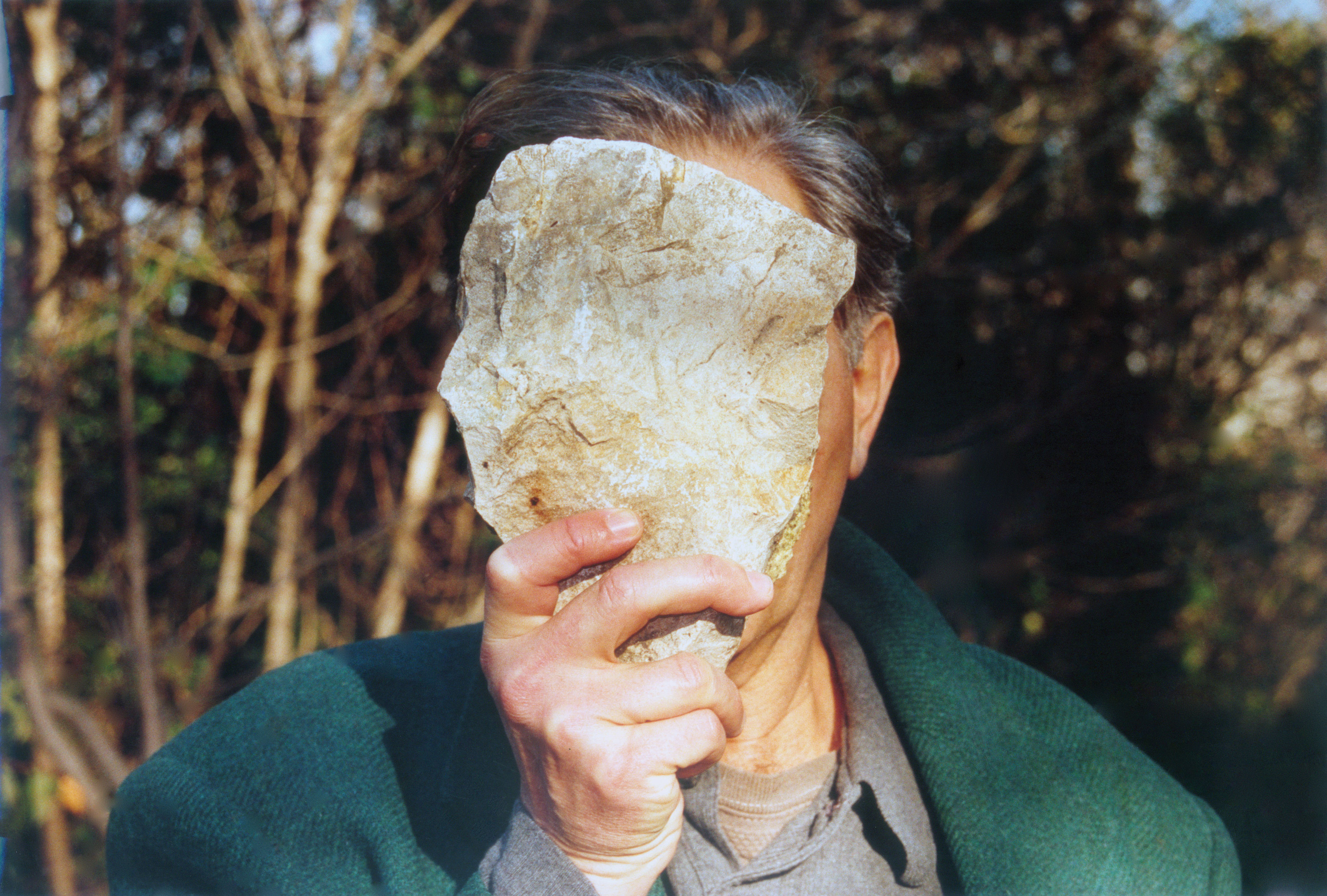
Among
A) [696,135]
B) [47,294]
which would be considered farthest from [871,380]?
[47,294]

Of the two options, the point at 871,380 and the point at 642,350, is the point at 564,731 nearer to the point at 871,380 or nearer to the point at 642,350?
the point at 642,350

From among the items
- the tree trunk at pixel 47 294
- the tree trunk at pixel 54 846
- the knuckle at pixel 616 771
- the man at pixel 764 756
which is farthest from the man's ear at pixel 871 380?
the tree trunk at pixel 54 846

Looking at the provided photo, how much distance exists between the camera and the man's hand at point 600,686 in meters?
0.93

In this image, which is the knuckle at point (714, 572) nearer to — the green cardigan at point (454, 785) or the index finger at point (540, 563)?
the index finger at point (540, 563)

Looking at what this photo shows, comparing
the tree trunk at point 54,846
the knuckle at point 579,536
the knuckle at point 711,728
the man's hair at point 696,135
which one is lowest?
the tree trunk at point 54,846

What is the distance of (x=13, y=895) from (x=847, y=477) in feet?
8.40

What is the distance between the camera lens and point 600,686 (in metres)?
0.94

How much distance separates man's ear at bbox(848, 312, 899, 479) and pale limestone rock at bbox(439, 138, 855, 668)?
0.38m

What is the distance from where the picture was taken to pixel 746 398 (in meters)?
1.11

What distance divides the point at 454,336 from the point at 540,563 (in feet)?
5.98

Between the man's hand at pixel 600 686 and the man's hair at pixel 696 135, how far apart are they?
2.03 feet

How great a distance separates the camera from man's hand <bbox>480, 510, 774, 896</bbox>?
36.5 inches

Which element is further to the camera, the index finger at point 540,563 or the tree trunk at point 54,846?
the tree trunk at point 54,846

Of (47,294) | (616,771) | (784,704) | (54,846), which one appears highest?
(47,294)
